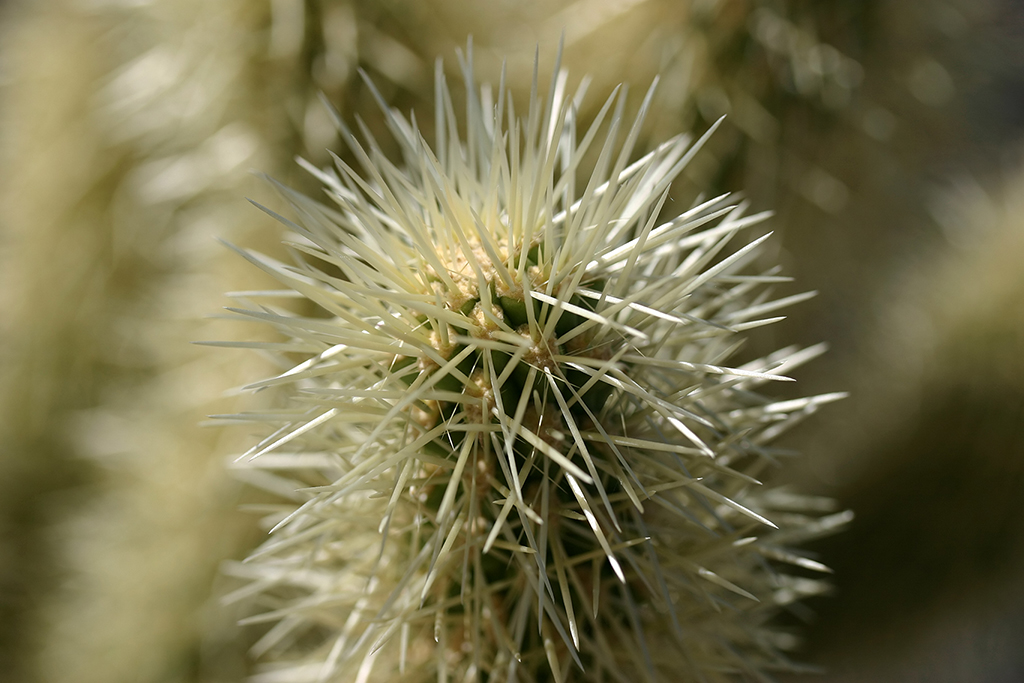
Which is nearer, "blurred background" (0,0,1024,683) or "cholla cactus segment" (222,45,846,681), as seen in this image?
"cholla cactus segment" (222,45,846,681)

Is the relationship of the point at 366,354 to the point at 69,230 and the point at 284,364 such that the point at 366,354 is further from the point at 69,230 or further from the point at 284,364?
the point at 69,230

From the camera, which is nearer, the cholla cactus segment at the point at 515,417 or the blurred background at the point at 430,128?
the cholla cactus segment at the point at 515,417

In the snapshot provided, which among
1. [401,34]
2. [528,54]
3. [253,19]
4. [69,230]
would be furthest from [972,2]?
[69,230]

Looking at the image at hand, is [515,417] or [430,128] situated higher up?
[430,128]

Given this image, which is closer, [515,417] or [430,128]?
[515,417]
